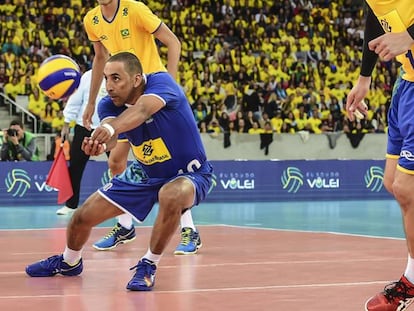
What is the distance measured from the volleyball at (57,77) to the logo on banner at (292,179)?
7345mm

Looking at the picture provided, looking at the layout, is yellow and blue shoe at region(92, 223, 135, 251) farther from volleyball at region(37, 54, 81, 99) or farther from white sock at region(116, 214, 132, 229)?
volleyball at region(37, 54, 81, 99)

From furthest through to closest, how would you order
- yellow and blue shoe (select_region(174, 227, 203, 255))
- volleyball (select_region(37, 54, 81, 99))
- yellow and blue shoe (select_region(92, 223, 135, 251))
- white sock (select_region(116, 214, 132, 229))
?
volleyball (select_region(37, 54, 81, 99))
white sock (select_region(116, 214, 132, 229))
yellow and blue shoe (select_region(92, 223, 135, 251))
yellow and blue shoe (select_region(174, 227, 203, 255))

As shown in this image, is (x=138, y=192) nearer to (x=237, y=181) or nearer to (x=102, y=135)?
(x=102, y=135)

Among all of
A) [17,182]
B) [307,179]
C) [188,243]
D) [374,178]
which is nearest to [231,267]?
[188,243]

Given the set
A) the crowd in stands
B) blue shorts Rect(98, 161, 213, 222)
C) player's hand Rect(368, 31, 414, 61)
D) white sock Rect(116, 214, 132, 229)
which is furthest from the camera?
the crowd in stands

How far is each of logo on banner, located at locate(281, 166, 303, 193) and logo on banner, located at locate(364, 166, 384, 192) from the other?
1488mm

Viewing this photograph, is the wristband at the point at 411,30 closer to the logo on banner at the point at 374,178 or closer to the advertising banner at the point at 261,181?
the advertising banner at the point at 261,181

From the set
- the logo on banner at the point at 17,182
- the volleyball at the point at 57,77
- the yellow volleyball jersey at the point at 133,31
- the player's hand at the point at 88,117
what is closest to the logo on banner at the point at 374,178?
the logo on banner at the point at 17,182

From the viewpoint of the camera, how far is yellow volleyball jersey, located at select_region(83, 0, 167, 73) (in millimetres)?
8492

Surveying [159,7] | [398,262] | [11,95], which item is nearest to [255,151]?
[11,95]

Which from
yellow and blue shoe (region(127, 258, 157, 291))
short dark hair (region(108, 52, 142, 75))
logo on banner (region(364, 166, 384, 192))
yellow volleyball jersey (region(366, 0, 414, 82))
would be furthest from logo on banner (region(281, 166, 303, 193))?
yellow volleyball jersey (region(366, 0, 414, 82))

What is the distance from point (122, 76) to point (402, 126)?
1.94m

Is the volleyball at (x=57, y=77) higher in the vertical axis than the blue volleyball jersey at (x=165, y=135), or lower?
lower

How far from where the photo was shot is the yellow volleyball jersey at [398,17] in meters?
5.14
